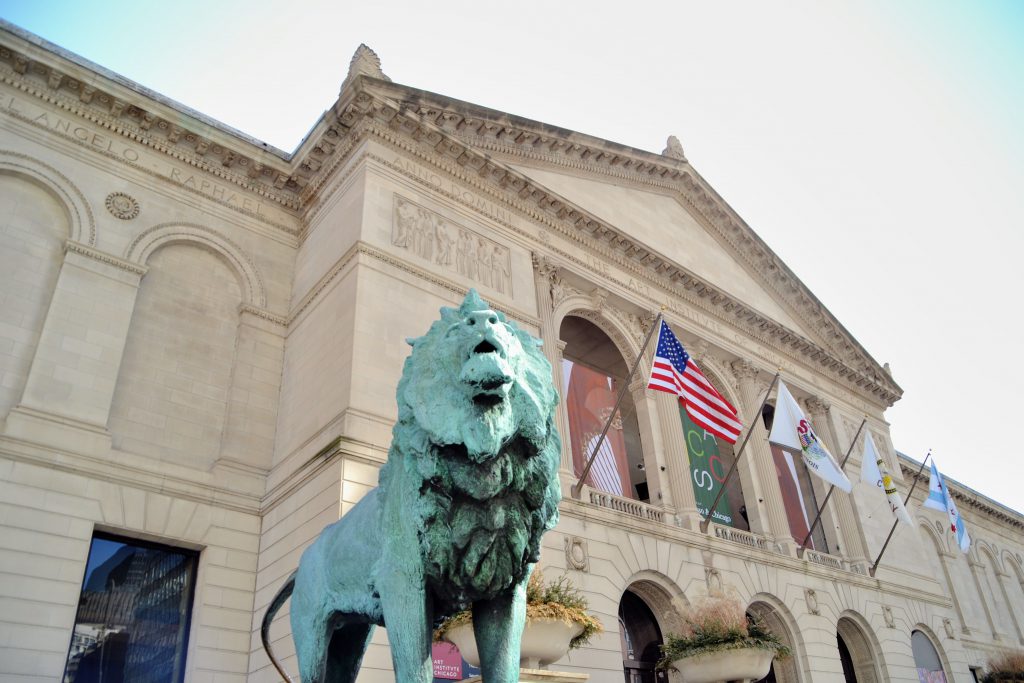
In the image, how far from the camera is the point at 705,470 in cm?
2048

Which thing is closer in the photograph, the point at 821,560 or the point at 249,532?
the point at 249,532

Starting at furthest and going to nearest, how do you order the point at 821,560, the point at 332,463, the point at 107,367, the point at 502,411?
the point at 821,560 → the point at 107,367 → the point at 332,463 → the point at 502,411

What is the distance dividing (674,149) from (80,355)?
65.8ft

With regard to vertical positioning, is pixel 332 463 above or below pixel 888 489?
below

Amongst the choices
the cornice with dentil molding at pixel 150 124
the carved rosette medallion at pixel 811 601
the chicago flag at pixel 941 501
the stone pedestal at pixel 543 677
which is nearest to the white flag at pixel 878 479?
the chicago flag at pixel 941 501

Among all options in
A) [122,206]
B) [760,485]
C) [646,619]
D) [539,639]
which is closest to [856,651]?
[760,485]

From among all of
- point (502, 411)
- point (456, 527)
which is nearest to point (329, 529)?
point (456, 527)

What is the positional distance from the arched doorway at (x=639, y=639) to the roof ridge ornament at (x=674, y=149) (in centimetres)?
1540

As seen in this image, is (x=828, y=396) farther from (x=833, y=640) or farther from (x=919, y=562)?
(x=833, y=640)

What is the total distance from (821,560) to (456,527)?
21.6 meters

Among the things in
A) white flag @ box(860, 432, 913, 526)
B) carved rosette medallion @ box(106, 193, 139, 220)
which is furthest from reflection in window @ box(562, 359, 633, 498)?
carved rosette medallion @ box(106, 193, 139, 220)

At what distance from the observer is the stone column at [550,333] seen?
1717 centimetres

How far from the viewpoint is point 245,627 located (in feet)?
45.3

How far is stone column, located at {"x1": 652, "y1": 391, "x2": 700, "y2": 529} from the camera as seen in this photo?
18.8m
